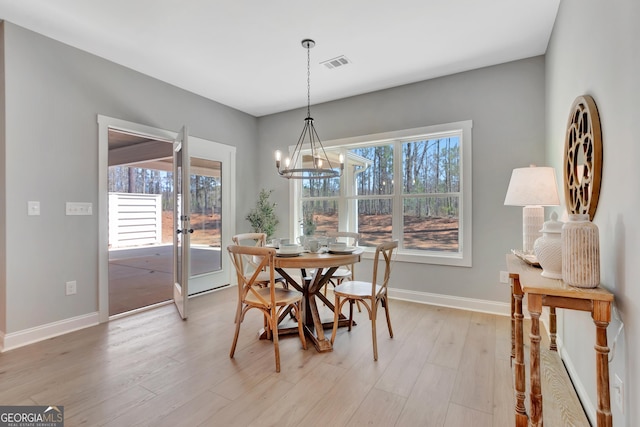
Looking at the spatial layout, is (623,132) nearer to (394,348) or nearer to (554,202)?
(554,202)

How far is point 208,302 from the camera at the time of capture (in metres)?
3.98

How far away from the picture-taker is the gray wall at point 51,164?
106 inches

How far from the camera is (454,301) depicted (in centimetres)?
367

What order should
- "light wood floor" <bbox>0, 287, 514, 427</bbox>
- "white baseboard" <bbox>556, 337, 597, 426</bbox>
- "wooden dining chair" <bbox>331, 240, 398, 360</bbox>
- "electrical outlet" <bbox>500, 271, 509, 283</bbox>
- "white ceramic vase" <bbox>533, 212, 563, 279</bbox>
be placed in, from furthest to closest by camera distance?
"electrical outlet" <bbox>500, 271, 509, 283</bbox> → "wooden dining chair" <bbox>331, 240, 398, 360</bbox> → "light wood floor" <bbox>0, 287, 514, 427</bbox> → "white baseboard" <bbox>556, 337, 597, 426</bbox> → "white ceramic vase" <bbox>533, 212, 563, 279</bbox>

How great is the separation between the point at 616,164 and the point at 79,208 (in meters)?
4.12

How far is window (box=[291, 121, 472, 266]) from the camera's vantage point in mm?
3711

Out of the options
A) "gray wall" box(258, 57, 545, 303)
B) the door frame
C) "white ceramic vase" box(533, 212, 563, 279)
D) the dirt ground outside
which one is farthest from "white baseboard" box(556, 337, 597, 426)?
the door frame

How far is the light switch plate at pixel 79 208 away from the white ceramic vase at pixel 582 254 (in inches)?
154

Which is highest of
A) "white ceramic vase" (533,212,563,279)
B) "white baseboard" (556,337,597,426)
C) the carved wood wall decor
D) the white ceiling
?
the white ceiling

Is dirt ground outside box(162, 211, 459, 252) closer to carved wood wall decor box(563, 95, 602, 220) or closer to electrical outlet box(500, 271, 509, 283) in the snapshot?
electrical outlet box(500, 271, 509, 283)

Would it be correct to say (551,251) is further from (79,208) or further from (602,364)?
(79,208)

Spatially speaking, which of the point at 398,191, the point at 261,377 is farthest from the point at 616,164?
the point at 398,191

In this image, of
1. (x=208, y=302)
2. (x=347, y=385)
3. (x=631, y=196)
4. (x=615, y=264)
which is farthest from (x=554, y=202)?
(x=208, y=302)

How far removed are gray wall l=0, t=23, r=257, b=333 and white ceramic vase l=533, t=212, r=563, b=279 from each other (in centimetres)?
385
